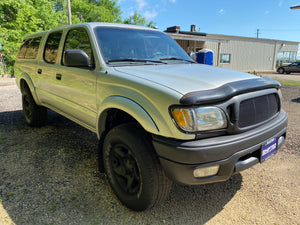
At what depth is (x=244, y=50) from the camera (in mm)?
28328

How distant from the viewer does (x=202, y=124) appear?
1743mm

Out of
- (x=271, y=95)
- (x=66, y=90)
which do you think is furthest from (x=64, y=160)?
(x=271, y=95)

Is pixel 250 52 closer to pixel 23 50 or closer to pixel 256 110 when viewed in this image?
pixel 23 50

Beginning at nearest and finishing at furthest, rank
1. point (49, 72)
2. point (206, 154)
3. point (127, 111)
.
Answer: point (206, 154) < point (127, 111) < point (49, 72)

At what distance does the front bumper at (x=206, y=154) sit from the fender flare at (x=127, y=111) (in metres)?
0.12

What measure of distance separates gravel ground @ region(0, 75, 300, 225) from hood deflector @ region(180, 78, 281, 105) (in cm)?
118

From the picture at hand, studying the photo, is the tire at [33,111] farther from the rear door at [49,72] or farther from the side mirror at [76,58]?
the side mirror at [76,58]

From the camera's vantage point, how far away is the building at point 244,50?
935 inches

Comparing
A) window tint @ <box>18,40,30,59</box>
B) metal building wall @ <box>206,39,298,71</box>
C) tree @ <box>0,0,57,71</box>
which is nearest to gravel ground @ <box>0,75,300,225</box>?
window tint @ <box>18,40,30,59</box>

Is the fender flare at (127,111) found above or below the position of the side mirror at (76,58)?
below

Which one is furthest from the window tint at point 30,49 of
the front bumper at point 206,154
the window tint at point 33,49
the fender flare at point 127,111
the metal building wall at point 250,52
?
the metal building wall at point 250,52

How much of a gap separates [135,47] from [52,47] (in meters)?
1.56

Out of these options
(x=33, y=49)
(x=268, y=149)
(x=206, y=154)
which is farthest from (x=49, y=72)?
(x=268, y=149)

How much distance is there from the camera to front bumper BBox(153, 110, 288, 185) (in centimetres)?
169
